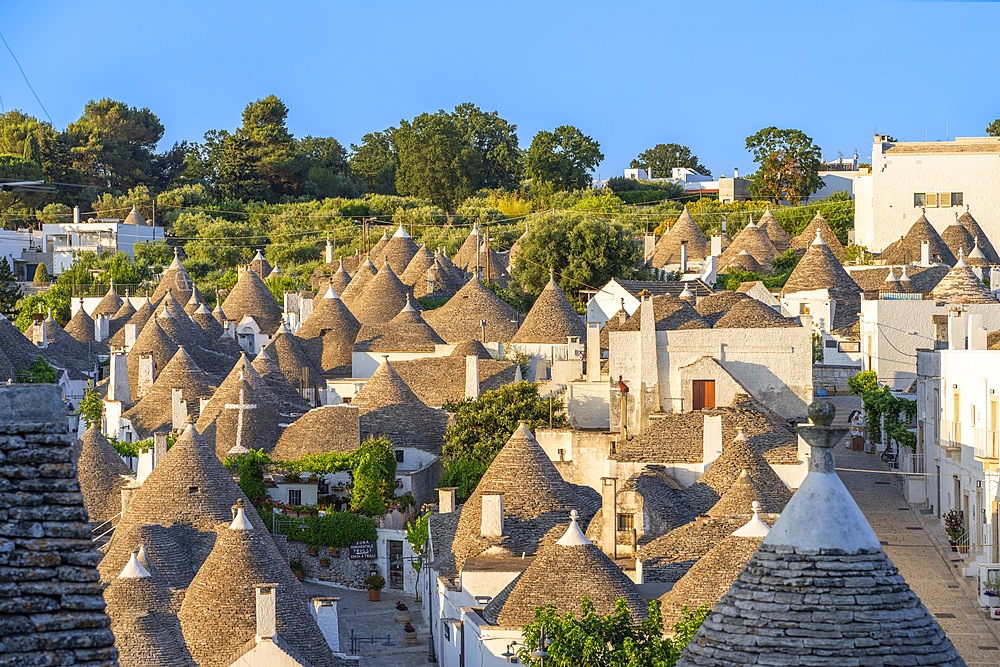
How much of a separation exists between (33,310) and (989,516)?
5202 cm

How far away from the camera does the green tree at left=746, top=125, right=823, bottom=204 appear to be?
78.7 meters

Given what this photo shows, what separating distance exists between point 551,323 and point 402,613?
55.1 feet

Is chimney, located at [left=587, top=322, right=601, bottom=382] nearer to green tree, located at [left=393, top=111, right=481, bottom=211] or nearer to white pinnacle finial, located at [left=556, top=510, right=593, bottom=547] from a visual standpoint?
white pinnacle finial, located at [left=556, top=510, right=593, bottom=547]

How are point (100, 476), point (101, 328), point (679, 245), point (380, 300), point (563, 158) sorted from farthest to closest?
point (563, 158) → point (679, 245) → point (101, 328) → point (380, 300) → point (100, 476)

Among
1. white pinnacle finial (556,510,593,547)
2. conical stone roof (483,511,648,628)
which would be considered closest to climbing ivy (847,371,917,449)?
white pinnacle finial (556,510,593,547)

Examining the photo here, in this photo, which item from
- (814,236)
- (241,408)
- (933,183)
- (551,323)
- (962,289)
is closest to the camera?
(241,408)

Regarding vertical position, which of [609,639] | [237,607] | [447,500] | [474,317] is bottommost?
[237,607]

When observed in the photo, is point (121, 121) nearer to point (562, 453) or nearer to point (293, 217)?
point (293, 217)

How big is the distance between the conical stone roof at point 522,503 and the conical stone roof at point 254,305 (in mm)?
33453

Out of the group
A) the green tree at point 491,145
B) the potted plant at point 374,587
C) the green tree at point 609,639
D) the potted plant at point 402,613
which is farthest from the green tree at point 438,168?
the green tree at point 609,639

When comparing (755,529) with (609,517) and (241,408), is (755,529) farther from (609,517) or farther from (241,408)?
(241,408)

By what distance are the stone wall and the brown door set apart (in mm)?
31995

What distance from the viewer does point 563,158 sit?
102 meters

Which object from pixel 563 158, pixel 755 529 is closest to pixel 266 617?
pixel 755 529
